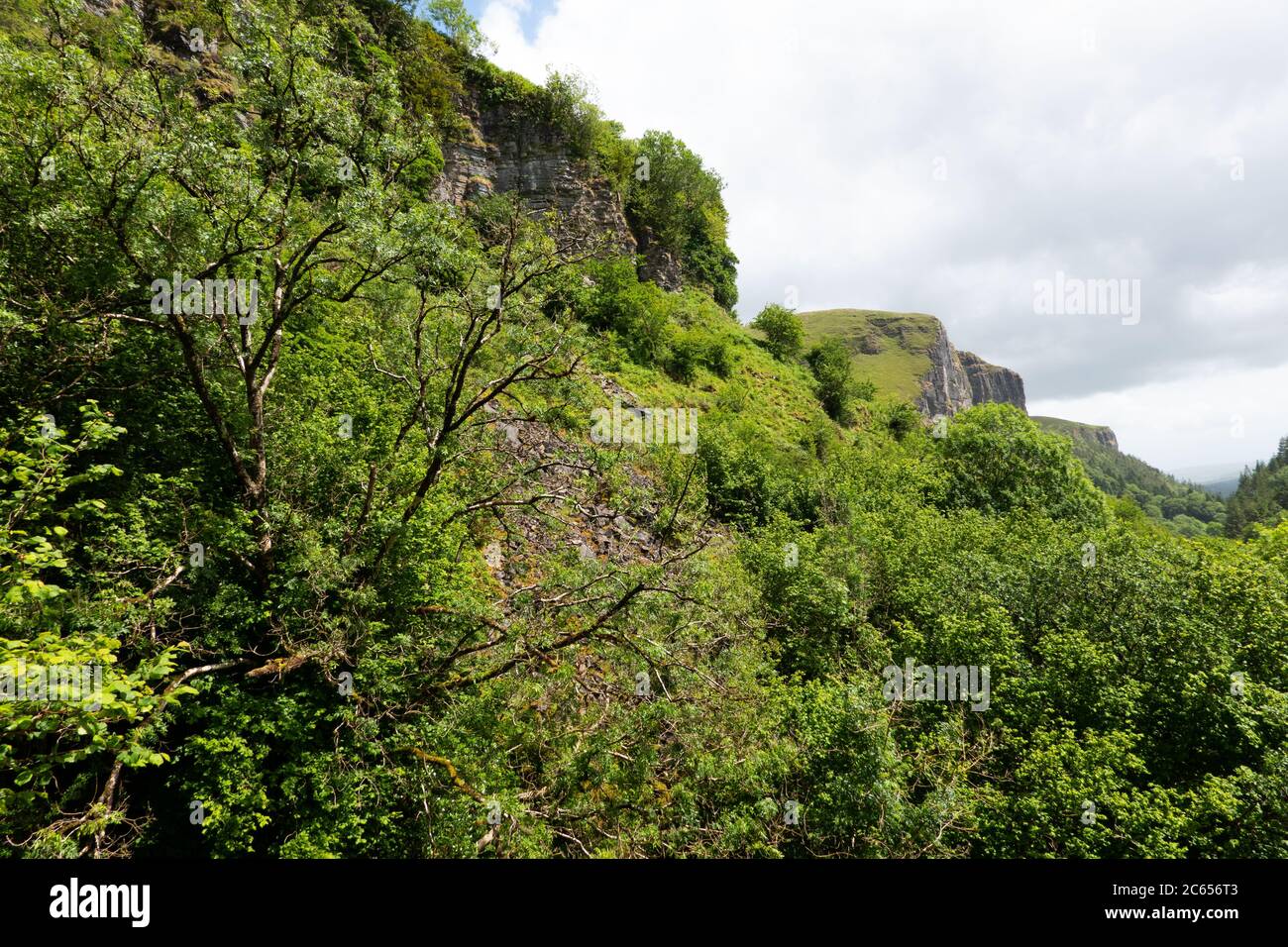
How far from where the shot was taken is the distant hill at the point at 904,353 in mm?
131625

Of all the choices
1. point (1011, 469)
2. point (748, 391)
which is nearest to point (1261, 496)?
point (1011, 469)

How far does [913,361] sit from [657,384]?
143536mm

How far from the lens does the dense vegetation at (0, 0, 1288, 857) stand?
6.94 metres

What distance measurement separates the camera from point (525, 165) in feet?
105

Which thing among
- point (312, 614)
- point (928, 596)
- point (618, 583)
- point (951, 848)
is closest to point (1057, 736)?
point (951, 848)

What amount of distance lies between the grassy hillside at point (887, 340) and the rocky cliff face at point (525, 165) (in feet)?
350

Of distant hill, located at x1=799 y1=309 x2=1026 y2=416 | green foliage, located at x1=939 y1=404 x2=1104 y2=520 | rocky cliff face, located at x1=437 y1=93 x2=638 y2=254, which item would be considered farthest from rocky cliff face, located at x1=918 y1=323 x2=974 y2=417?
rocky cliff face, located at x1=437 y1=93 x2=638 y2=254

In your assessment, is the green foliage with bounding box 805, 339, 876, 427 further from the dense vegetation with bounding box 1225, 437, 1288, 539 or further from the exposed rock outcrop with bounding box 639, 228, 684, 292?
the dense vegetation with bounding box 1225, 437, 1288, 539

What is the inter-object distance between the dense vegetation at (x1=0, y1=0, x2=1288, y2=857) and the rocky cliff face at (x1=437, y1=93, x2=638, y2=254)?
1971 cm

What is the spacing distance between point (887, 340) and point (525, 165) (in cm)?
15541

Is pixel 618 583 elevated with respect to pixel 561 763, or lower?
elevated
